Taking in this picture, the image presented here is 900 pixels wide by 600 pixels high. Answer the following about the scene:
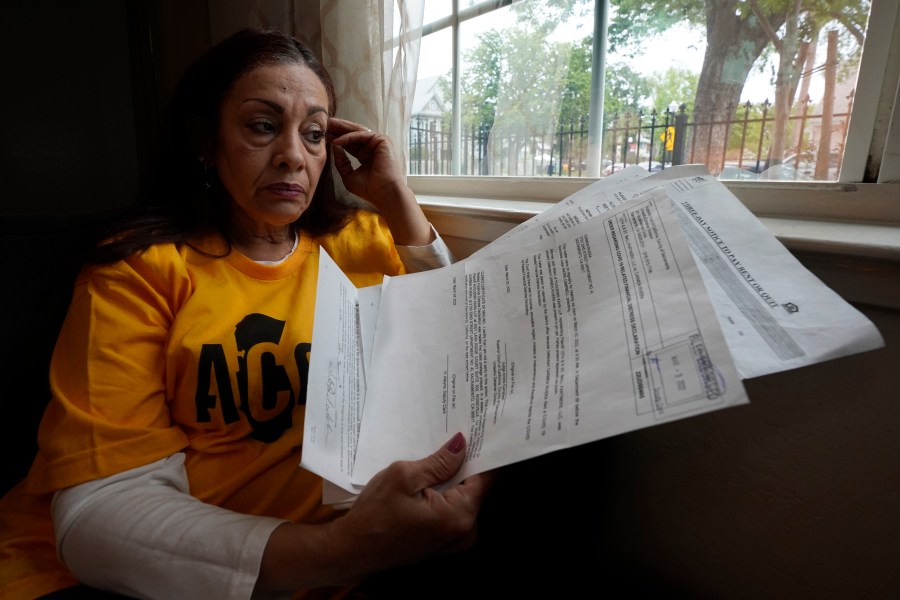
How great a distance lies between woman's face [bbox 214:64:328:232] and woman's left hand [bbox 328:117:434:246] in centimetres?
14

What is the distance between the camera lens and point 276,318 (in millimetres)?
739

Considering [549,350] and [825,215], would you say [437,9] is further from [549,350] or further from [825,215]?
[549,350]

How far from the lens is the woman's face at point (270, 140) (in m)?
0.74

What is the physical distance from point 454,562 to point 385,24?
1.01 metres

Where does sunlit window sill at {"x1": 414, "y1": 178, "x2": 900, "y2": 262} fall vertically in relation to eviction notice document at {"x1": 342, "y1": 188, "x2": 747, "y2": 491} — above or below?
above

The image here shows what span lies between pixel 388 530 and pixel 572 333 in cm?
24

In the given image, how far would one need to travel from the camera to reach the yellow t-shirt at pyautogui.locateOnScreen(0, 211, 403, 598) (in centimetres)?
57

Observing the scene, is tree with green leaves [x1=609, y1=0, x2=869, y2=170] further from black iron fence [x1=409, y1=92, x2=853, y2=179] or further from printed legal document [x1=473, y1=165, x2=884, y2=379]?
printed legal document [x1=473, y1=165, x2=884, y2=379]

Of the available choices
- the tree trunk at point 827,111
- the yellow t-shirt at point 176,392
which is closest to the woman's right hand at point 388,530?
the yellow t-shirt at point 176,392

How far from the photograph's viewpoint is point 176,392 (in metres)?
0.67

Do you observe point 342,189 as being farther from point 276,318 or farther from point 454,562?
point 454,562

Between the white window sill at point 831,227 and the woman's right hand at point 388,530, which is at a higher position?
the white window sill at point 831,227

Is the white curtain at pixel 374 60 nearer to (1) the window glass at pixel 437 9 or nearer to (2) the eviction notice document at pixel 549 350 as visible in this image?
(1) the window glass at pixel 437 9

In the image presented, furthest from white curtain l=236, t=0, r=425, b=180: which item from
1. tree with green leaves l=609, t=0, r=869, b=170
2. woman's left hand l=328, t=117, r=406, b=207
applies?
tree with green leaves l=609, t=0, r=869, b=170
